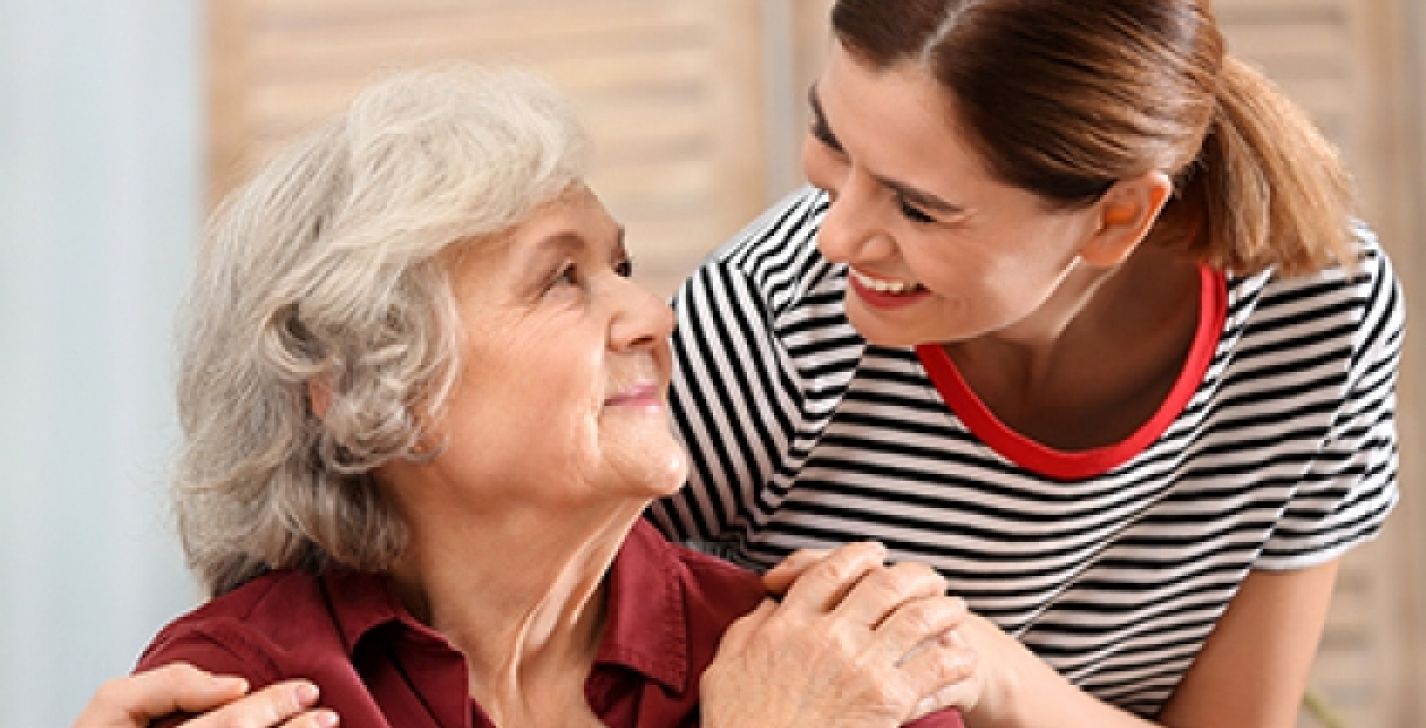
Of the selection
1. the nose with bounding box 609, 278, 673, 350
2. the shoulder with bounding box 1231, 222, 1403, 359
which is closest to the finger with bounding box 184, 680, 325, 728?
the nose with bounding box 609, 278, 673, 350

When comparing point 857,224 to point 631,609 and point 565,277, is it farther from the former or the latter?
point 631,609

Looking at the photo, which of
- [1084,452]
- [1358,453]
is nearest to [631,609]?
[1084,452]

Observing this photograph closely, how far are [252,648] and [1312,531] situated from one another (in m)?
1.11

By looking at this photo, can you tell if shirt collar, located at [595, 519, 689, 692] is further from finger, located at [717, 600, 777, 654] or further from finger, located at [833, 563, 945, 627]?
finger, located at [833, 563, 945, 627]

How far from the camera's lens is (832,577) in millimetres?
1475

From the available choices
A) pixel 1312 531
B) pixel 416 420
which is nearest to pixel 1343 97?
pixel 1312 531

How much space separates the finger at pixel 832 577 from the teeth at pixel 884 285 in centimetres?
23

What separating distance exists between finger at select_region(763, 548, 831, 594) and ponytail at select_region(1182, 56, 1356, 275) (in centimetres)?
49

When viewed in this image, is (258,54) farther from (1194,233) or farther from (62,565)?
(1194,233)

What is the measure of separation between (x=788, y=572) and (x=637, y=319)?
0.94 ft

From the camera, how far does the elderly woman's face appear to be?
53.2 inches

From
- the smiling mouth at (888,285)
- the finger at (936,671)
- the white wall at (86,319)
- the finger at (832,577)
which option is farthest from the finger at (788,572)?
the white wall at (86,319)

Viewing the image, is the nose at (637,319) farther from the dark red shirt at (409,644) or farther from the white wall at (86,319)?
the white wall at (86,319)

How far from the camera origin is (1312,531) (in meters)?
1.80
